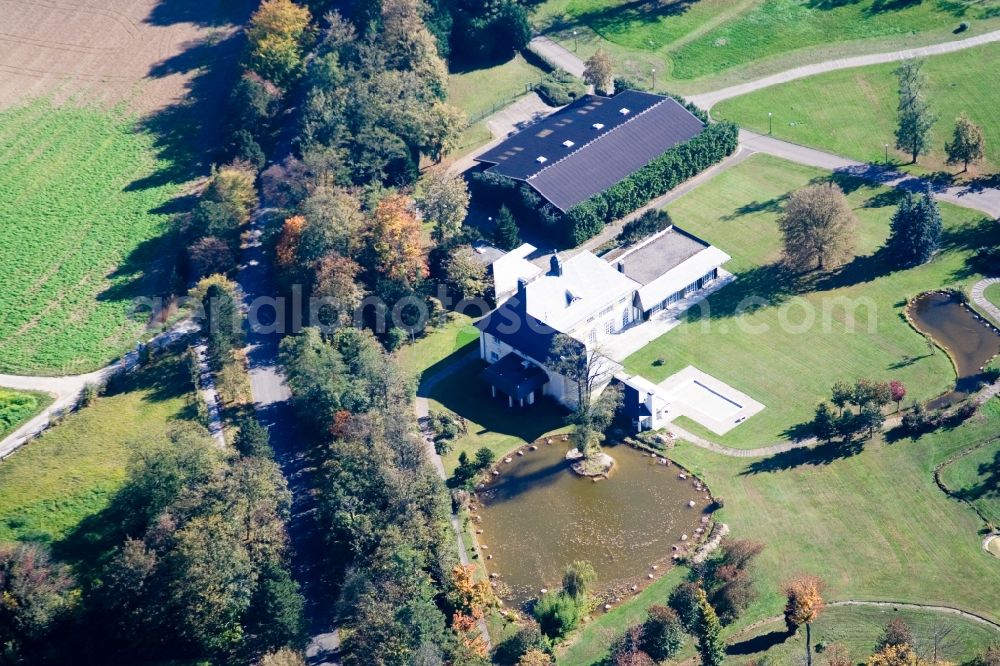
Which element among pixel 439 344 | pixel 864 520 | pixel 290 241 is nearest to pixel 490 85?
pixel 290 241

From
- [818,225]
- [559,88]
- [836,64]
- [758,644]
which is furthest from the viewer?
[836,64]

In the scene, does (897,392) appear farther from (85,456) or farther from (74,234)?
(74,234)

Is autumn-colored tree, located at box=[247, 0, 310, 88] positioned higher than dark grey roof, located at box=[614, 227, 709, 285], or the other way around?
autumn-colored tree, located at box=[247, 0, 310, 88]

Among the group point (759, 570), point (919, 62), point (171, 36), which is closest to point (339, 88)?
point (171, 36)

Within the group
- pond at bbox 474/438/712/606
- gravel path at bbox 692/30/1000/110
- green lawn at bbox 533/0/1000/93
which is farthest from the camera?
green lawn at bbox 533/0/1000/93

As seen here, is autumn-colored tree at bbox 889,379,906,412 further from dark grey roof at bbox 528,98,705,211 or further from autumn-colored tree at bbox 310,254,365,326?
autumn-colored tree at bbox 310,254,365,326

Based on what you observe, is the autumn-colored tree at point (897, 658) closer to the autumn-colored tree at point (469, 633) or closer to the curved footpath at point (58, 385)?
the autumn-colored tree at point (469, 633)

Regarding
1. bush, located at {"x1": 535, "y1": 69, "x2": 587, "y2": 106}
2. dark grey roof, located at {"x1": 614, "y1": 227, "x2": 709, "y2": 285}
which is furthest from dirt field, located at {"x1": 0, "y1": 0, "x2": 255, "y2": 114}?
dark grey roof, located at {"x1": 614, "y1": 227, "x2": 709, "y2": 285}
